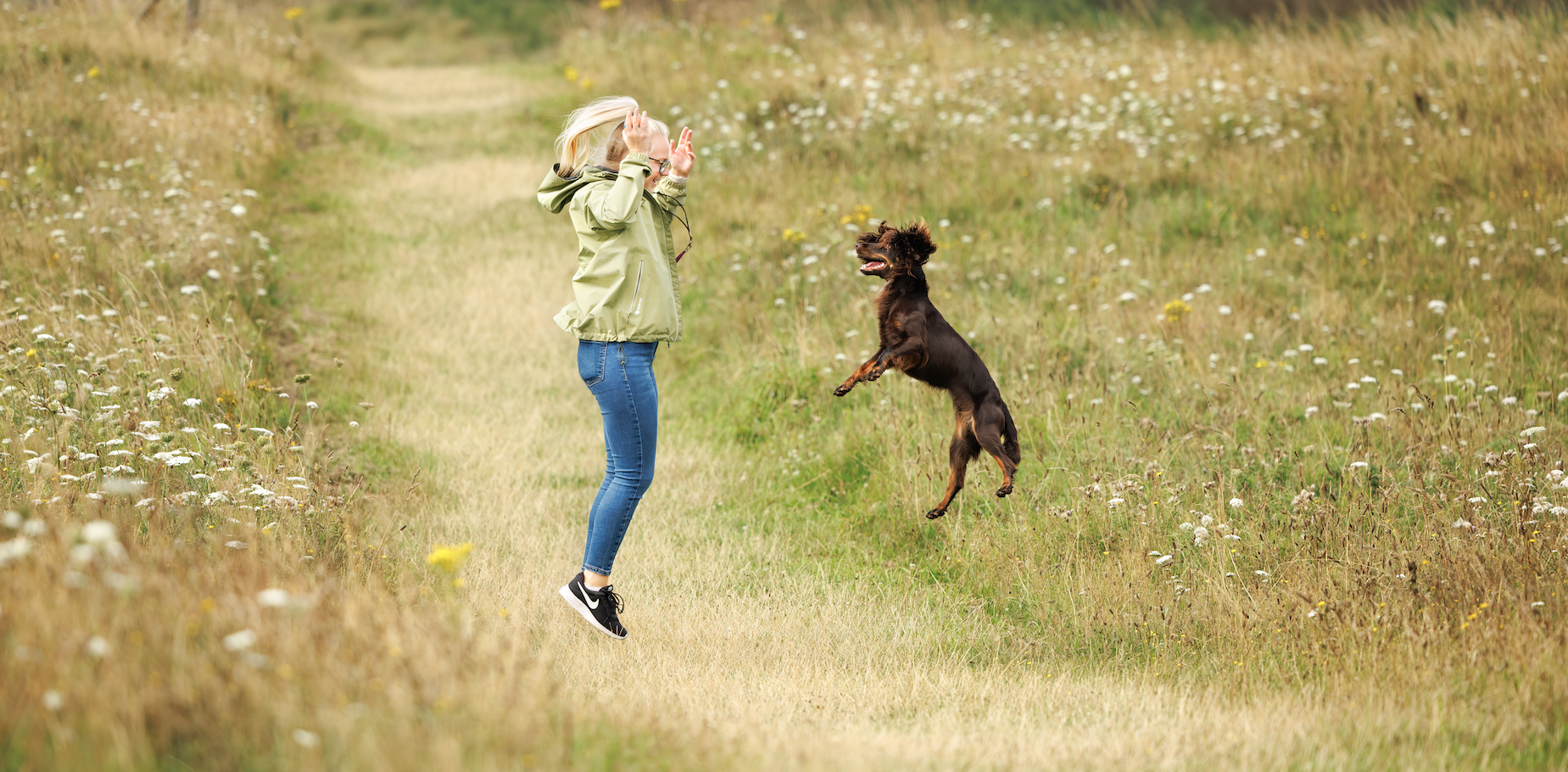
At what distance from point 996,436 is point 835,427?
8.99ft

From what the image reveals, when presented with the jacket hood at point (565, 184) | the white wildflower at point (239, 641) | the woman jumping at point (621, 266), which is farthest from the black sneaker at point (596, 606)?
the white wildflower at point (239, 641)

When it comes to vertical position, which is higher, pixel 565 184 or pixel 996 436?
pixel 565 184

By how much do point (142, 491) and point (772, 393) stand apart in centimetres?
356

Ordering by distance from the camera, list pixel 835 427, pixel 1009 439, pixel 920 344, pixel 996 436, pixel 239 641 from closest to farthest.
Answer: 1. pixel 239 641
2. pixel 920 344
3. pixel 996 436
4. pixel 1009 439
5. pixel 835 427

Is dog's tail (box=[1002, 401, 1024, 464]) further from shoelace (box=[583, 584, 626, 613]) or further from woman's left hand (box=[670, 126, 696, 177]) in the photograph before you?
shoelace (box=[583, 584, 626, 613])

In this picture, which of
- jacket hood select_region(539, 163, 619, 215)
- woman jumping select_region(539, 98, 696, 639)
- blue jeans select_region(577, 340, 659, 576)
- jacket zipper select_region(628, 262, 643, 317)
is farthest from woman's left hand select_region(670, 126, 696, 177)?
blue jeans select_region(577, 340, 659, 576)

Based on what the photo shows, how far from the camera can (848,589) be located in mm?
4758

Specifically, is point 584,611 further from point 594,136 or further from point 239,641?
point 239,641

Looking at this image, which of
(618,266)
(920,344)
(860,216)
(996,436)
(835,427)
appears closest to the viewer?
(920,344)

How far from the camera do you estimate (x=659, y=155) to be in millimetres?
3830

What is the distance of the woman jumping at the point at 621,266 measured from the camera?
3.72 meters

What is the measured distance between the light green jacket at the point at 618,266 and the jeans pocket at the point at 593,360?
33 mm

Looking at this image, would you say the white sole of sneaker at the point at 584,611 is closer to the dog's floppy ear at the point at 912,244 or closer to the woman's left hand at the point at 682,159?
the woman's left hand at the point at 682,159

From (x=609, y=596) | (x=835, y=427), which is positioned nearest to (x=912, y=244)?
(x=609, y=596)
